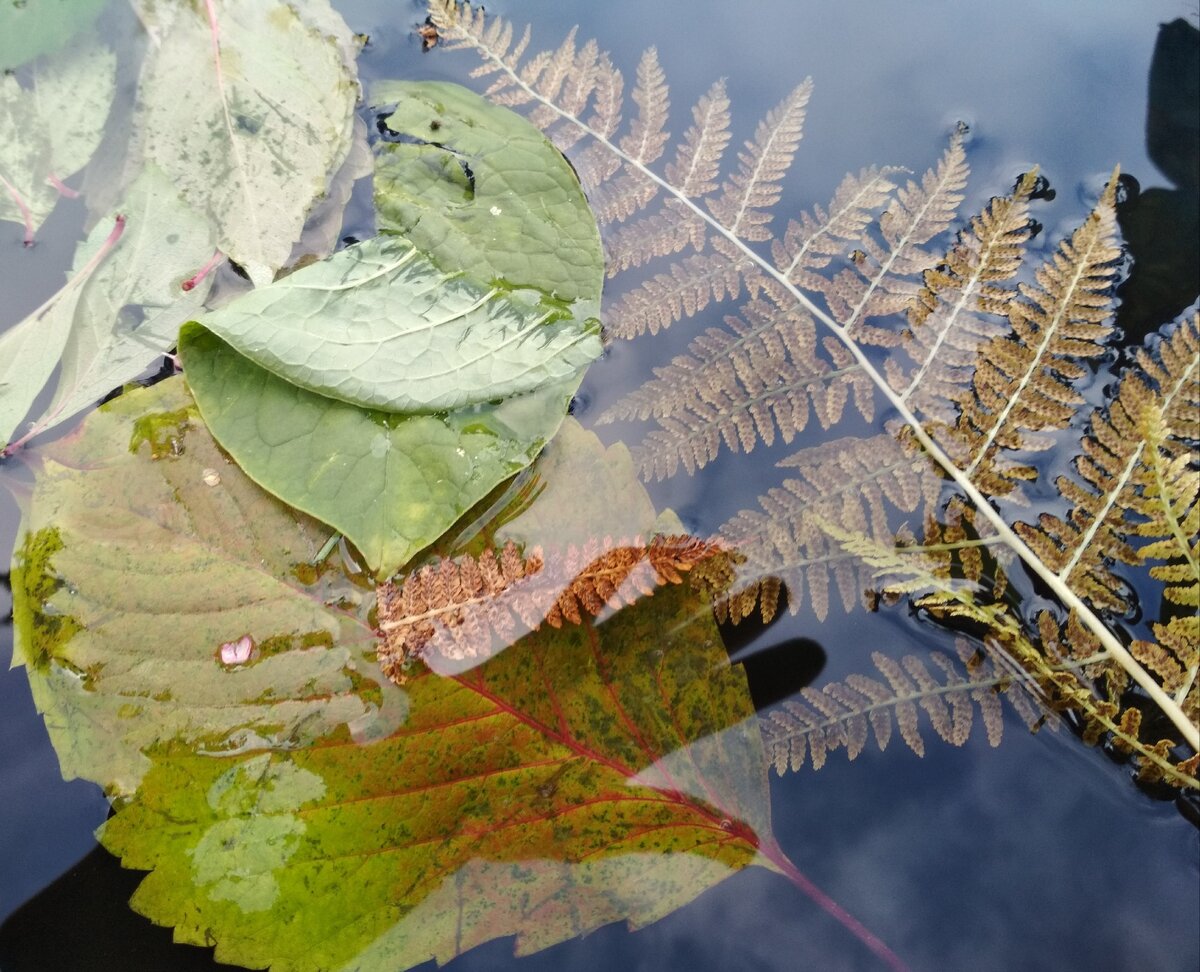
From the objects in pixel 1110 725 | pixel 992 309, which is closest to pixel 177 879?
pixel 1110 725

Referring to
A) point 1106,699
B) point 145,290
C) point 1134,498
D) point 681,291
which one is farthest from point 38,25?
point 1106,699

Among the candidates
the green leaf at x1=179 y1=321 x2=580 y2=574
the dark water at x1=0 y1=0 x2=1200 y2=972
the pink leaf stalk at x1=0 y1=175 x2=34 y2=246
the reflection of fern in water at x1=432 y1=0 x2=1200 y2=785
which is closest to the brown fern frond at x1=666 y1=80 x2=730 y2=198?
the reflection of fern in water at x1=432 y1=0 x2=1200 y2=785

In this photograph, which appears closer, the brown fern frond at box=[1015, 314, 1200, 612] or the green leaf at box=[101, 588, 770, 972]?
the brown fern frond at box=[1015, 314, 1200, 612]

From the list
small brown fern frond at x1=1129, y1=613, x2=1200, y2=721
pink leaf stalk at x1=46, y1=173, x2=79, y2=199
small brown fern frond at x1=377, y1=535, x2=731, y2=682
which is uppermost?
small brown fern frond at x1=1129, y1=613, x2=1200, y2=721

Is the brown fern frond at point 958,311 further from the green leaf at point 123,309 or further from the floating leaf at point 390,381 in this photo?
the green leaf at point 123,309

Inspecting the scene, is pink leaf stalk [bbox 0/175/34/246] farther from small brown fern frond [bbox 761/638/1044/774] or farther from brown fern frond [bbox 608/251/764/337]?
small brown fern frond [bbox 761/638/1044/774]

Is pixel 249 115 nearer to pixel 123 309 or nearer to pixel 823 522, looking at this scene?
pixel 123 309

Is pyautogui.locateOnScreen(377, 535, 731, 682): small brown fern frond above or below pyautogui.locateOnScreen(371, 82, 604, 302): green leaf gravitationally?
below
